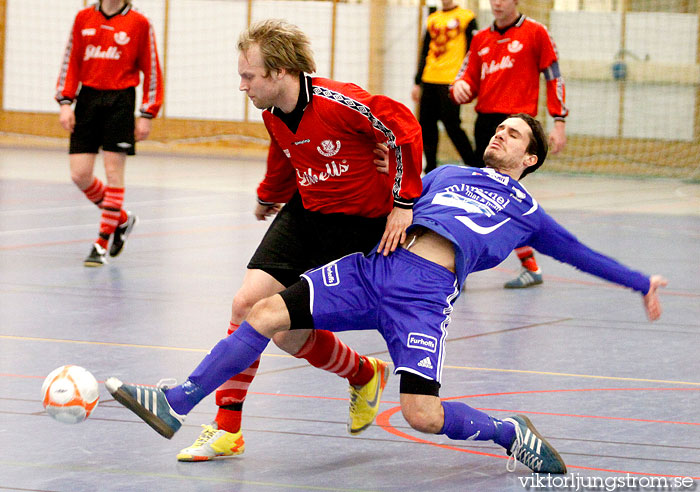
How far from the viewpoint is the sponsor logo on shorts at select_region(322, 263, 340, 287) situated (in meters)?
3.63

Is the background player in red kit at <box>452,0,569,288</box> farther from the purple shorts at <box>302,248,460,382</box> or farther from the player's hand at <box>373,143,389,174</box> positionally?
the purple shorts at <box>302,248,460,382</box>

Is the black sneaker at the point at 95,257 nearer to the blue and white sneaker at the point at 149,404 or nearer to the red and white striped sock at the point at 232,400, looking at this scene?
the red and white striped sock at the point at 232,400

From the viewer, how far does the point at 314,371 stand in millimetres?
4855

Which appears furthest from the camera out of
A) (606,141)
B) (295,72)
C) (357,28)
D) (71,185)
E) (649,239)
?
(357,28)

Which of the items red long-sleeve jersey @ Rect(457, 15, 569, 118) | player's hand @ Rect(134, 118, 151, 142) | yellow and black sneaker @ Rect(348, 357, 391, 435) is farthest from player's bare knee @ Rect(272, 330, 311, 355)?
A: player's hand @ Rect(134, 118, 151, 142)

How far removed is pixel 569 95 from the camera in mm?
18250

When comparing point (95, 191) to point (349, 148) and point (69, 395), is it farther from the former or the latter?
point (69, 395)

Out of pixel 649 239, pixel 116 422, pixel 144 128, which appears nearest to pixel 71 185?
pixel 144 128

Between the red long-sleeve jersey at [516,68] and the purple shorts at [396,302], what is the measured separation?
13.2 ft

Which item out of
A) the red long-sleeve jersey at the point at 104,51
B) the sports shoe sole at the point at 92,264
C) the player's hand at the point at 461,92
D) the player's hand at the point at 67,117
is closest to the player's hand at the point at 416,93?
the player's hand at the point at 461,92

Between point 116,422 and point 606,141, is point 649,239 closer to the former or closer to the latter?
point 116,422

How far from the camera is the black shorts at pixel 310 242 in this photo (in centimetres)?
390

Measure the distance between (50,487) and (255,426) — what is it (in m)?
0.94

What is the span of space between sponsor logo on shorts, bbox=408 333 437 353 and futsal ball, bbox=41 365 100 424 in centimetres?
98
